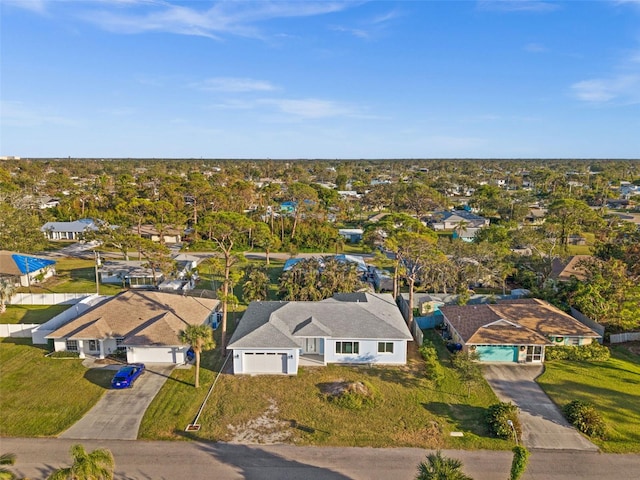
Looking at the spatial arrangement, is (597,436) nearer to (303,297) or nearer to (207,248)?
(303,297)

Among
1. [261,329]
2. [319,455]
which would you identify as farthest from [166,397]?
[319,455]

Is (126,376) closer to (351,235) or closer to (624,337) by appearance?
(624,337)

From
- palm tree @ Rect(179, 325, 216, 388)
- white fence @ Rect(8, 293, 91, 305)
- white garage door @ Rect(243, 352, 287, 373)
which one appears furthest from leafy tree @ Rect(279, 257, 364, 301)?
white fence @ Rect(8, 293, 91, 305)

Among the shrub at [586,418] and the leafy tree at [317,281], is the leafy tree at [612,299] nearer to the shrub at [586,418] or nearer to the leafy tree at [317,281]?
the shrub at [586,418]

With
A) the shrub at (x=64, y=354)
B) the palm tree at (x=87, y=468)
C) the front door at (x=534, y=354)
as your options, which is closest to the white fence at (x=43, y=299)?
the shrub at (x=64, y=354)

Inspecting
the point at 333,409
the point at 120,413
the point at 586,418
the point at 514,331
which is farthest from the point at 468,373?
the point at 120,413
